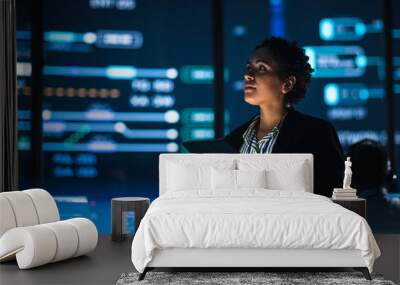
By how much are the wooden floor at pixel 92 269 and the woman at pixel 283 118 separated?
150 cm

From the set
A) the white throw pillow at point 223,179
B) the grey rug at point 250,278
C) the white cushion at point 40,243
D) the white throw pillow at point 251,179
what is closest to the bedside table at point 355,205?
the white throw pillow at point 251,179

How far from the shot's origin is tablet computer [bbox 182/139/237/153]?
23.6ft

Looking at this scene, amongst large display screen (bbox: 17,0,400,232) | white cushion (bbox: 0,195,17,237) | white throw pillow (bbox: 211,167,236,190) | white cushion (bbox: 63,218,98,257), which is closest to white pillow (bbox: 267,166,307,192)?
white throw pillow (bbox: 211,167,236,190)

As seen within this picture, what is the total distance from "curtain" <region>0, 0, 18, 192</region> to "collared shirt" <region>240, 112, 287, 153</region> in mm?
2488

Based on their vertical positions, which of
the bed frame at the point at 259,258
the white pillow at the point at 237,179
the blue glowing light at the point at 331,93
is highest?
the blue glowing light at the point at 331,93

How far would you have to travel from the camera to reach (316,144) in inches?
279

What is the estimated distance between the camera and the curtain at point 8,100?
6535 millimetres

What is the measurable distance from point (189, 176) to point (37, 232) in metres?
1.90

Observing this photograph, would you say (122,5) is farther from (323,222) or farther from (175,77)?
(323,222)

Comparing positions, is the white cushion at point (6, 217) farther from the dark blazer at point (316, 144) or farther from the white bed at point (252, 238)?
the dark blazer at point (316, 144)

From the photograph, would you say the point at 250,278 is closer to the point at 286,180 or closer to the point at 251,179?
the point at 251,179

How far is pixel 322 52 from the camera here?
718 cm

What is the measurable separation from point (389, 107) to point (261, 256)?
334 cm

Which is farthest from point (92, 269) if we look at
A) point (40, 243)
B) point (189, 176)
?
point (189, 176)
